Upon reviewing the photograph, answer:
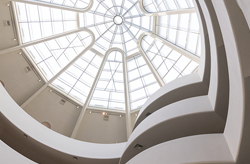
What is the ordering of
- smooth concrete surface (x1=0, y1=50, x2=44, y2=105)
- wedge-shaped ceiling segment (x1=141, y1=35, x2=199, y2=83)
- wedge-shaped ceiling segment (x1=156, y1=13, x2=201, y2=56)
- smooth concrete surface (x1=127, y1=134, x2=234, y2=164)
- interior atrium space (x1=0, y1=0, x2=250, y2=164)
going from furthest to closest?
wedge-shaped ceiling segment (x1=141, y1=35, x2=199, y2=83), smooth concrete surface (x1=0, y1=50, x2=44, y2=105), wedge-shaped ceiling segment (x1=156, y1=13, x2=201, y2=56), interior atrium space (x1=0, y1=0, x2=250, y2=164), smooth concrete surface (x1=127, y1=134, x2=234, y2=164)

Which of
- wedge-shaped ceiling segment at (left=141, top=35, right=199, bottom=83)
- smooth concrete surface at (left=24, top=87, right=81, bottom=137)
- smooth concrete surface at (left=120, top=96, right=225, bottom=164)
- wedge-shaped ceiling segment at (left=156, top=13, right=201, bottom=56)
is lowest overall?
smooth concrete surface at (left=24, top=87, right=81, bottom=137)

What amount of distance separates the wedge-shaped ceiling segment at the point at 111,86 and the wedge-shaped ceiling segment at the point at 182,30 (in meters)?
5.72

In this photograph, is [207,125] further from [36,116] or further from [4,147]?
[36,116]

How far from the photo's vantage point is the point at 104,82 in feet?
69.6

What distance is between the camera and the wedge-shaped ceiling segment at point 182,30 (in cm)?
1491

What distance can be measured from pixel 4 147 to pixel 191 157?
29.8ft

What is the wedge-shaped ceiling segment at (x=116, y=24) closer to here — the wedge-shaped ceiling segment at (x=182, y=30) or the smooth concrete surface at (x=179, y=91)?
the wedge-shaped ceiling segment at (x=182, y=30)

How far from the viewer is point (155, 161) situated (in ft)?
25.0

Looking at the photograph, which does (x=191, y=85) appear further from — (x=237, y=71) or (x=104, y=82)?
(x=104, y=82)

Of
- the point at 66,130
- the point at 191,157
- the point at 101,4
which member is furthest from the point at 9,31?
the point at 191,157

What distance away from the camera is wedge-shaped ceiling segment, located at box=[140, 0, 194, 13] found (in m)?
14.9

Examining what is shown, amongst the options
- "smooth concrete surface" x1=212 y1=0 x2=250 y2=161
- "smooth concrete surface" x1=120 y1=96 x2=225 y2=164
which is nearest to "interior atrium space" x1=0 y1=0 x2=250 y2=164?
"smooth concrete surface" x1=120 y1=96 x2=225 y2=164

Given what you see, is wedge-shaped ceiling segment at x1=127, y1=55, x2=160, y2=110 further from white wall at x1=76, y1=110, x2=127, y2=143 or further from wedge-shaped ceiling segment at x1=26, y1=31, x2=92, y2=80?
wedge-shaped ceiling segment at x1=26, y1=31, x2=92, y2=80

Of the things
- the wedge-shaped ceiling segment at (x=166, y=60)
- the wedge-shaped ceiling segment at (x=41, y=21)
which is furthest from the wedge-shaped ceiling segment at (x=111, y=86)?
the wedge-shaped ceiling segment at (x=41, y=21)
